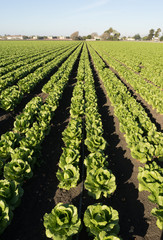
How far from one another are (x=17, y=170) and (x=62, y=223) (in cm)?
238

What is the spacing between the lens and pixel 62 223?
130 inches

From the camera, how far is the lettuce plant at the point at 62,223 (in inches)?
129

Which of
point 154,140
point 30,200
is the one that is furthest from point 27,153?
point 154,140

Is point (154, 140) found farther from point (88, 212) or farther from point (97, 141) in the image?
point (88, 212)

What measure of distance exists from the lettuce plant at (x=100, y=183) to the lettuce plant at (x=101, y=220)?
2.57 ft

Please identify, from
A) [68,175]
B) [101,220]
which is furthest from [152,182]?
[68,175]

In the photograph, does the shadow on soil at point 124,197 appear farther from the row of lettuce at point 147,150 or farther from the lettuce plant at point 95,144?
the lettuce plant at point 95,144

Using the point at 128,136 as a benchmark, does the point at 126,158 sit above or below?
below

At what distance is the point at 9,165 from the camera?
4.79 m

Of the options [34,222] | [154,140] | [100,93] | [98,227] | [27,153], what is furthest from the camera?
[100,93]

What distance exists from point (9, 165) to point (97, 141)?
3.76m

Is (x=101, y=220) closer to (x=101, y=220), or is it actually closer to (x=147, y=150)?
(x=101, y=220)

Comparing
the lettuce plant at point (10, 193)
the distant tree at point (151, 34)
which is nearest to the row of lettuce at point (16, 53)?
the lettuce plant at point (10, 193)

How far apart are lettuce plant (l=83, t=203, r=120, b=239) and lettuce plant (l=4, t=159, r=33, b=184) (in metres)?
2.63
